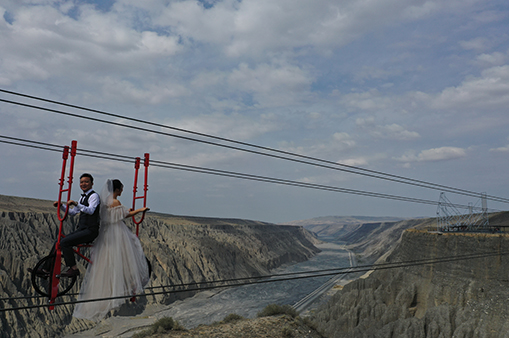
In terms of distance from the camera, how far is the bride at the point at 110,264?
23.9 feet

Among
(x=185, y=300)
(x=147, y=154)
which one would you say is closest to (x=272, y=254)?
(x=185, y=300)

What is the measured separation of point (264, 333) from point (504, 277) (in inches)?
854

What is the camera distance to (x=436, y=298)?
31.0 metres

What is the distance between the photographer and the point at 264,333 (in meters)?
17.6

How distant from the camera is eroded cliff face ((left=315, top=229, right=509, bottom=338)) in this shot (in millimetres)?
25938

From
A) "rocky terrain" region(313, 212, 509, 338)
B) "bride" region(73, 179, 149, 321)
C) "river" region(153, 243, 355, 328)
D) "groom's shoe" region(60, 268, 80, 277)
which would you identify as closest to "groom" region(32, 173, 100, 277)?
"groom's shoe" region(60, 268, 80, 277)

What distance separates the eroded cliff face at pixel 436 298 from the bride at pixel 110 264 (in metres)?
22.3

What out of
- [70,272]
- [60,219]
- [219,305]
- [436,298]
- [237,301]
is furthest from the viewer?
[237,301]

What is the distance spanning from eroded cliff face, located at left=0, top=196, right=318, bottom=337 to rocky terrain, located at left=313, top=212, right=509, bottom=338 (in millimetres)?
33746

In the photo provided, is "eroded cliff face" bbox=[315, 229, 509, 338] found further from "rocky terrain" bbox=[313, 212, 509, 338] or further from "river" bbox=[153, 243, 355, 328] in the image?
"river" bbox=[153, 243, 355, 328]

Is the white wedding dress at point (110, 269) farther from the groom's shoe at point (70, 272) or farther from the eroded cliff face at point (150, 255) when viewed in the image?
the eroded cliff face at point (150, 255)

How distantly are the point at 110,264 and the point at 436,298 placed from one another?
32.7 metres

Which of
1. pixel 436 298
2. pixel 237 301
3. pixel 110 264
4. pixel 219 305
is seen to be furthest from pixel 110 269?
pixel 237 301

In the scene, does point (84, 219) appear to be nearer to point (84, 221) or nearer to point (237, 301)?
point (84, 221)
